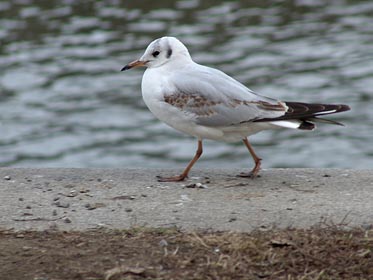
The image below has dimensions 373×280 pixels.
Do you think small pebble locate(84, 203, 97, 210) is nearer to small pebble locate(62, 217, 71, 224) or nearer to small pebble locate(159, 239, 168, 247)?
small pebble locate(62, 217, 71, 224)

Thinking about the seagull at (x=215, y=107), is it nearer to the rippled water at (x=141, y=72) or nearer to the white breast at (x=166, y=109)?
the white breast at (x=166, y=109)

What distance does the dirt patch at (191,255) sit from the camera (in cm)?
470

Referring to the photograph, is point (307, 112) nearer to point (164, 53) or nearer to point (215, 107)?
point (215, 107)

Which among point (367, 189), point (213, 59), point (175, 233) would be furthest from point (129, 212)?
point (213, 59)

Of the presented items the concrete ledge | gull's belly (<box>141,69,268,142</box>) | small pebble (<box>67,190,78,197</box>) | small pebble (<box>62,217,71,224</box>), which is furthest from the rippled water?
small pebble (<box>62,217,71,224</box>)

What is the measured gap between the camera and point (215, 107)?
6.51 m

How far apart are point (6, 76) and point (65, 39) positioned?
1.32 meters

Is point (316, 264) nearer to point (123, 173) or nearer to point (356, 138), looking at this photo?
point (123, 173)

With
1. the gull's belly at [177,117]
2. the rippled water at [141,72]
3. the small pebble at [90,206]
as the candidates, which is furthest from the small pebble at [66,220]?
the rippled water at [141,72]

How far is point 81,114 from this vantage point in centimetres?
1179

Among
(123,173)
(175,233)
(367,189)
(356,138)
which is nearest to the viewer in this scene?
(175,233)

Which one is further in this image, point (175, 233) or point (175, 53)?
point (175, 53)

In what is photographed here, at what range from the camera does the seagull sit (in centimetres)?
647

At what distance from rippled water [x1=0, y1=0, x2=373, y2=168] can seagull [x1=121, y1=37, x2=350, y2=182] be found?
3751 millimetres
